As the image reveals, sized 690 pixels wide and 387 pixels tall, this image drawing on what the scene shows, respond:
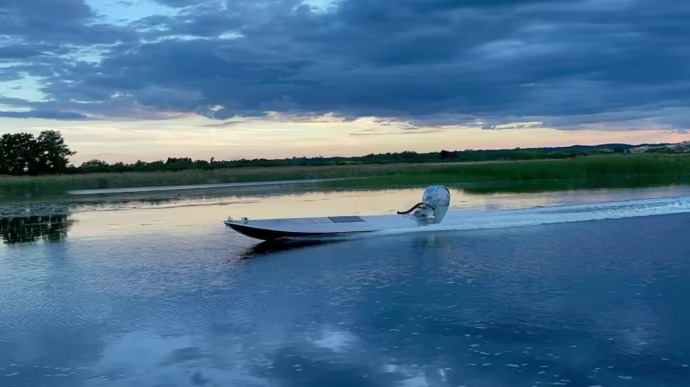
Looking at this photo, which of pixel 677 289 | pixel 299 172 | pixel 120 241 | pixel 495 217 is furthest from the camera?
pixel 299 172

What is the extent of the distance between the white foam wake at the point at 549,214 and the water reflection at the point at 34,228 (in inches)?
526

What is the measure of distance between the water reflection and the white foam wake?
13.4 m

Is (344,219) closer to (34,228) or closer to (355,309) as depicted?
(355,309)

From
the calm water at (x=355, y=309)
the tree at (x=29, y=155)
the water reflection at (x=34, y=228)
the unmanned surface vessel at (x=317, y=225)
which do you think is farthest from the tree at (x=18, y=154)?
the unmanned surface vessel at (x=317, y=225)

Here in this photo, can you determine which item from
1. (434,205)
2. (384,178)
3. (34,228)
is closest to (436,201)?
(434,205)

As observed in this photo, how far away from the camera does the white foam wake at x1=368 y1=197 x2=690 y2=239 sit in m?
27.7

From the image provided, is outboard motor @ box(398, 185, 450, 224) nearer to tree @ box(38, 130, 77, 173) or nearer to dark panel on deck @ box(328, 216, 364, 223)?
dark panel on deck @ box(328, 216, 364, 223)

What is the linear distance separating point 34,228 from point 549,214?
22813mm

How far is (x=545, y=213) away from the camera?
1206 inches

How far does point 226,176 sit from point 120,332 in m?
57.8

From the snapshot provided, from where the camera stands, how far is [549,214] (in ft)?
99.4

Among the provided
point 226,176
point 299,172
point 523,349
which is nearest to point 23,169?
point 226,176

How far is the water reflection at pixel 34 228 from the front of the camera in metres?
27.2

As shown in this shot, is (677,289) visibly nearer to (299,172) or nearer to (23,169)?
(299,172)
